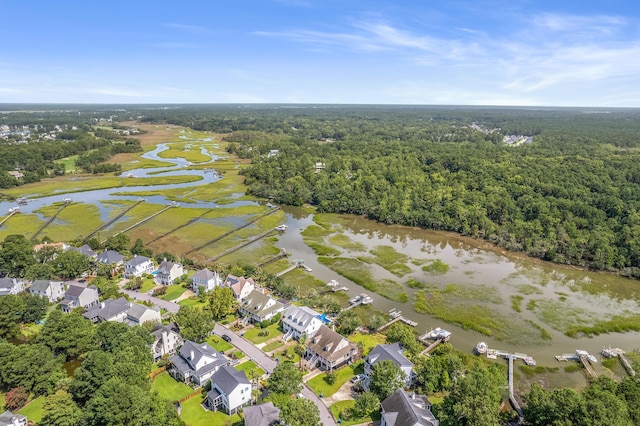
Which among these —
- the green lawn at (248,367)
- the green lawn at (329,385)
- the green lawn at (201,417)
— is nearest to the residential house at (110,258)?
the green lawn at (248,367)

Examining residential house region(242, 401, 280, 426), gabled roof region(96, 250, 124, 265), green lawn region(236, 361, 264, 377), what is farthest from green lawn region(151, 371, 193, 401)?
gabled roof region(96, 250, 124, 265)

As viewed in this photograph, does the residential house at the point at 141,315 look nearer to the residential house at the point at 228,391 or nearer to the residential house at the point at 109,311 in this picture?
the residential house at the point at 109,311

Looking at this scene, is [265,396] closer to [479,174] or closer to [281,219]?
[281,219]

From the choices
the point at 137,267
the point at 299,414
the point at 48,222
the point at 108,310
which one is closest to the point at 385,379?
the point at 299,414

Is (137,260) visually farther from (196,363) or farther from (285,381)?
(285,381)

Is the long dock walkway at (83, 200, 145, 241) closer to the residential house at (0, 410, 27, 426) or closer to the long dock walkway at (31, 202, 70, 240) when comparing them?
the long dock walkway at (31, 202, 70, 240)
